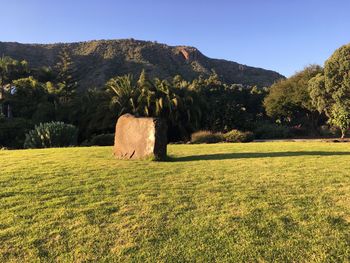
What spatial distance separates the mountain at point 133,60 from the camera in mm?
58531

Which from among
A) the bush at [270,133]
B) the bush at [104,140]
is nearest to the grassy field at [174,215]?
the bush at [104,140]

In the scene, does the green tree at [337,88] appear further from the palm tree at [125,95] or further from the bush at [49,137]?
the bush at [49,137]

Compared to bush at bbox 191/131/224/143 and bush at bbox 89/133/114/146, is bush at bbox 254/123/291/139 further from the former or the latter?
bush at bbox 89/133/114/146

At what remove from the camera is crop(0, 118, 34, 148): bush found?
22.0 meters

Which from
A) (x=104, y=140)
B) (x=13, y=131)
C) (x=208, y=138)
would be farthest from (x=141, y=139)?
(x=13, y=131)

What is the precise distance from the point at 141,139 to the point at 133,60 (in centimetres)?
5431

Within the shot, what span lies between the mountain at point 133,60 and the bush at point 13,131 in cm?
2989

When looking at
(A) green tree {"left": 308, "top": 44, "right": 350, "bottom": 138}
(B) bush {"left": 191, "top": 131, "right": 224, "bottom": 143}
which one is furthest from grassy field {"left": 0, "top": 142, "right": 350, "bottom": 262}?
(A) green tree {"left": 308, "top": 44, "right": 350, "bottom": 138}

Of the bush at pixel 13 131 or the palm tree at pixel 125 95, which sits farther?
the palm tree at pixel 125 95

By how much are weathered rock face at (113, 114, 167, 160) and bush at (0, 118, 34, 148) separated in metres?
13.0

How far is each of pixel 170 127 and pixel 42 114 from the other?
9240 millimetres

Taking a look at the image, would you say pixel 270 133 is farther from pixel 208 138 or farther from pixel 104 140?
pixel 104 140

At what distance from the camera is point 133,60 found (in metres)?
62.7

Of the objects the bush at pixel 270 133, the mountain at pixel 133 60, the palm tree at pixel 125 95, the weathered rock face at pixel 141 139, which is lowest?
the bush at pixel 270 133
